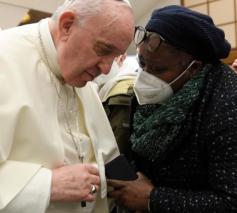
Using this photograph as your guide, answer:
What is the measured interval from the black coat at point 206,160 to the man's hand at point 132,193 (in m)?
0.03

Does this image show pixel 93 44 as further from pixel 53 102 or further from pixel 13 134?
pixel 13 134

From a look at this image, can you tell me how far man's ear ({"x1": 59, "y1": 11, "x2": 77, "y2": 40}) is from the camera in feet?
3.91

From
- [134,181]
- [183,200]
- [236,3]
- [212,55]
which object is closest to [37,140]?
[134,181]

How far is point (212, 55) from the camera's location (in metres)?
1.43

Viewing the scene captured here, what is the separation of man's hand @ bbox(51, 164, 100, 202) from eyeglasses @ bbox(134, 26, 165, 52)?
491 millimetres

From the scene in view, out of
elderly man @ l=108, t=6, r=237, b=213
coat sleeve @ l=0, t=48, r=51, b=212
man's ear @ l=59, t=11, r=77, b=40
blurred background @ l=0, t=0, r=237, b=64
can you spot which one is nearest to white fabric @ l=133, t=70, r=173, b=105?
elderly man @ l=108, t=6, r=237, b=213

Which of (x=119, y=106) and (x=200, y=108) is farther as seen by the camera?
(x=119, y=106)

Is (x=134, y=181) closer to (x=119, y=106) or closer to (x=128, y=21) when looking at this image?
(x=119, y=106)

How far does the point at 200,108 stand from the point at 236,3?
11.1ft

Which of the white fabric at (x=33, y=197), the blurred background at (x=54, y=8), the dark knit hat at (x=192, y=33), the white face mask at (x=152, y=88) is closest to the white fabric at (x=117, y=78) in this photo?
the white face mask at (x=152, y=88)

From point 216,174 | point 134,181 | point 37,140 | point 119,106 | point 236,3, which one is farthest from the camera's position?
point 236,3

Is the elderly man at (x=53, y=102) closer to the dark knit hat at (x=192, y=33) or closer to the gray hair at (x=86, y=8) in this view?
the gray hair at (x=86, y=8)

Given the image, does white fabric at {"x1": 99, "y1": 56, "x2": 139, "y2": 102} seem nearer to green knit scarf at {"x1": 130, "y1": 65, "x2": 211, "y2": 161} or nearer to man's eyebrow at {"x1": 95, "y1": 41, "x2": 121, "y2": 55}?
green knit scarf at {"x1": 130, "y1": 65, "x2": 211, "y2": 161}

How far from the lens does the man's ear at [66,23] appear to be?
1.19m
